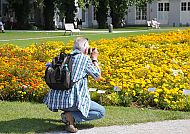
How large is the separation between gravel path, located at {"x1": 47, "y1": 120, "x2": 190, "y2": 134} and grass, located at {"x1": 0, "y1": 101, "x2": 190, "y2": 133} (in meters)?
0.20

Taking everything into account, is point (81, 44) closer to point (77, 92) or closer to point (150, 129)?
point (77, 92)

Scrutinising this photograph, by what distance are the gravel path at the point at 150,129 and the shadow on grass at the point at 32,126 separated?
0.24 metres

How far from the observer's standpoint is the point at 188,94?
331 inches

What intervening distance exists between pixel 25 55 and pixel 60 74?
6.81 metres

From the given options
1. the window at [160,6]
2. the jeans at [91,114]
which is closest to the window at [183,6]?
the window at [160,6]

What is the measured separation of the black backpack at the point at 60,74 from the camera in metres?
6.75

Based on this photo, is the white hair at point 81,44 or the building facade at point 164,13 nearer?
the white hair at point 81,44

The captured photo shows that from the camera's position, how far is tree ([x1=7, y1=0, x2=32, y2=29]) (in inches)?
1827

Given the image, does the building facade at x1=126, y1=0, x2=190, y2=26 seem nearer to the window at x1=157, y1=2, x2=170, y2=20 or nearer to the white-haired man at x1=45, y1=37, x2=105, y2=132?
the window at x1=157, y1=2, x2=170, y2=20

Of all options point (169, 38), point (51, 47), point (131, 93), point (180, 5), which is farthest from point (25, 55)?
point (180, 5)

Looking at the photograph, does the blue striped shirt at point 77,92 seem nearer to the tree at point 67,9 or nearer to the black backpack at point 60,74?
the black backpack at point 60,74

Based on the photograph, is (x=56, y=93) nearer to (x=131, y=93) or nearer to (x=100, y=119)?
(x=100, y=119)

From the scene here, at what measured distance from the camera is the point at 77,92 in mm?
6902

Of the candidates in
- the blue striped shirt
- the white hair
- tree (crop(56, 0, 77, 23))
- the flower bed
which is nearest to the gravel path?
the blue striped shirt
